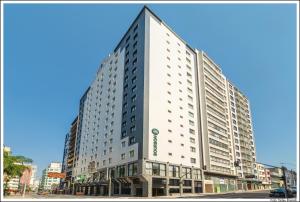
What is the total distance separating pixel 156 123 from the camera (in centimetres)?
5312

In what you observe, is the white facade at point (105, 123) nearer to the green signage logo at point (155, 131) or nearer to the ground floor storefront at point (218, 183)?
the green signage logo at point (155, 131)

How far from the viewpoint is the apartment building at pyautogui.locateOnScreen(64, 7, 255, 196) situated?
51.4 metres

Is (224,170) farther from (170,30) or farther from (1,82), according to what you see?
(1,82)

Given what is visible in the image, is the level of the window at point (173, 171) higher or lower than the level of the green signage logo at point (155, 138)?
lower

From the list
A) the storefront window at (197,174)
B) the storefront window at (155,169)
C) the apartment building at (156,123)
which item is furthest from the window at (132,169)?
the storefront window at (197,174)

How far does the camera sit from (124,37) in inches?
2832

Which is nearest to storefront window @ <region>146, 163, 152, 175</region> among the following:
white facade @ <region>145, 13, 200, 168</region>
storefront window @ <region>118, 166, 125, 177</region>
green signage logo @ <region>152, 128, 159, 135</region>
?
white facade @ <region>145, 13, 200, 168</region>

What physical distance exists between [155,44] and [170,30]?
10.7 metres

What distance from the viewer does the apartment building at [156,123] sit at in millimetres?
51438

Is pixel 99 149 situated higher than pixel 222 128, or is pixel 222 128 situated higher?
pixel 222 128

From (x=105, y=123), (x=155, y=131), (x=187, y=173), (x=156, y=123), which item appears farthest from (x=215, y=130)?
(x=105, y=123)

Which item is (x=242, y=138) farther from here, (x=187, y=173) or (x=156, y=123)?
(x=156, y=123)

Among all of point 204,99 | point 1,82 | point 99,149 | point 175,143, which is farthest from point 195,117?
point 1,82

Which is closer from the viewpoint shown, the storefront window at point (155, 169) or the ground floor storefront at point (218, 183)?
the storefront window at point (155, 169)
